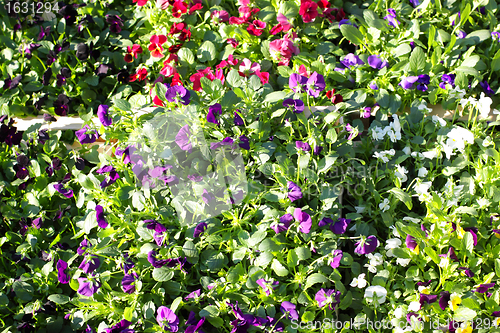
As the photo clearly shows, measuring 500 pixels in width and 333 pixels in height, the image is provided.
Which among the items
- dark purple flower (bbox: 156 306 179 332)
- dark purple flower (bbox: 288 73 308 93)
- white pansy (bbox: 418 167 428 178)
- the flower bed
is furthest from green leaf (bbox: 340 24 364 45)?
dark purple flower (bbox: 156 306 179 332)

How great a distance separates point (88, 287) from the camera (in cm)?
132

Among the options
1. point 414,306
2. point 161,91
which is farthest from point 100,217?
point 414,306

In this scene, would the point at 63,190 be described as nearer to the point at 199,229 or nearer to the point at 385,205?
the point at 199,229

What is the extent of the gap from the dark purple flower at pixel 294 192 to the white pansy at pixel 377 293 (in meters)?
0.39

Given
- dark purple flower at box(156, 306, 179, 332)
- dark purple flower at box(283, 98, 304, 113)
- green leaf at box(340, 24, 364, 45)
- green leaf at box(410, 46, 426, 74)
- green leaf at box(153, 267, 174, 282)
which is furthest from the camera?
green leaf at box(340, 24, 364, 45)

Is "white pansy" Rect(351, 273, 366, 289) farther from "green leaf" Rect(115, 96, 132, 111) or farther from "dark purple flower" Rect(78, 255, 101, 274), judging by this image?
"green leaf" Rect(115, 96, 132, 111)

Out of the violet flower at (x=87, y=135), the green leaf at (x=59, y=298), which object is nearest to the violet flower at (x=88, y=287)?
the green leaf at (x=59, y=298)

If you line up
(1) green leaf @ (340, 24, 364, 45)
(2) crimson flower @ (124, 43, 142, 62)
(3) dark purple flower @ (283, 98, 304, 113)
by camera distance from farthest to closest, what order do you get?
(2) crimson flower @ (124, 43, 142, 62) → (1) green leaf @ (340, 24, 364, 45) → (3) dark purple flower @ (283, 98, 304, 113)

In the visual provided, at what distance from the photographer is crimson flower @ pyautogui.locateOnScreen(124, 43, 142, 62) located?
2.12 m

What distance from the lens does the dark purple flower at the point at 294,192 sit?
1.34m

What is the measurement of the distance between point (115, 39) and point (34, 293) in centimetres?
142

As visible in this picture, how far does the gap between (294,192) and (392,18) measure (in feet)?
3.77

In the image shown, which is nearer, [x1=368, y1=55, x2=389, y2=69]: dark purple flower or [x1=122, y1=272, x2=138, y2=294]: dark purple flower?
[x1=122, y1=272, x2=138, y2=294]: dark purple flower

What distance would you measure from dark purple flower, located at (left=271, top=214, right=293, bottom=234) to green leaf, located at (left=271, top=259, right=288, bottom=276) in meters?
0.11
